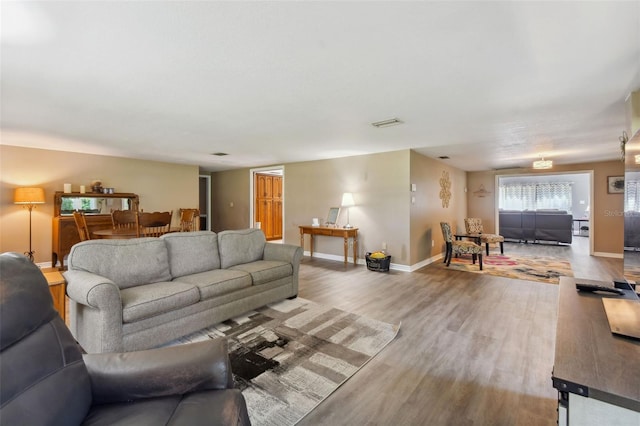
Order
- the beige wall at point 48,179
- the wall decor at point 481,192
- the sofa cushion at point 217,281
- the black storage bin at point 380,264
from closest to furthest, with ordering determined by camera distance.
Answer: the sofa cushion at point 217,281 → the beige wall at point 48,179 → the black storage bin at point 380,264 → the wall decor at point 481,192

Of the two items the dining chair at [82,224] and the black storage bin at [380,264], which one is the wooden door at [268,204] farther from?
the dining chair at [82,224]

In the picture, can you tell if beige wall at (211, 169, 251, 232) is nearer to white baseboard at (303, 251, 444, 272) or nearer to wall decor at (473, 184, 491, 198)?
white baseboard at (303, 251, 444, 272)

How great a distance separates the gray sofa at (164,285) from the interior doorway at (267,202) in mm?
4246

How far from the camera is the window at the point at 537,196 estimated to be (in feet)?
35.5

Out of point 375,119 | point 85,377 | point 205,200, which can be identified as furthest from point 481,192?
point 85,377

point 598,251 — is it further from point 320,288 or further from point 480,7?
point 480,7

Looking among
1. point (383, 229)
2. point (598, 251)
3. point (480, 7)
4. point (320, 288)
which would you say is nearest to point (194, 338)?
point (320, 288)

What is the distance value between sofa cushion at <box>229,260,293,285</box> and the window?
35.7ft

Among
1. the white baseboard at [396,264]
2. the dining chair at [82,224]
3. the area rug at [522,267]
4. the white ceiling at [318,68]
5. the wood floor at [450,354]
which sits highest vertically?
the white ceiling at [318,68]

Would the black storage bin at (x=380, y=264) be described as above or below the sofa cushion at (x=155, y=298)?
below

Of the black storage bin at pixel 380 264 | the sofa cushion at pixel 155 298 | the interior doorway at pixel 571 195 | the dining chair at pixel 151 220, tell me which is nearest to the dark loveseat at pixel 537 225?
the interior doorway at pixel 571 195

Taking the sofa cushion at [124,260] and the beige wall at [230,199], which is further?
the beige wall at [230,199]

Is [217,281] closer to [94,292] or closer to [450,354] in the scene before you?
[94,292]

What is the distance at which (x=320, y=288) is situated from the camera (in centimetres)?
405
